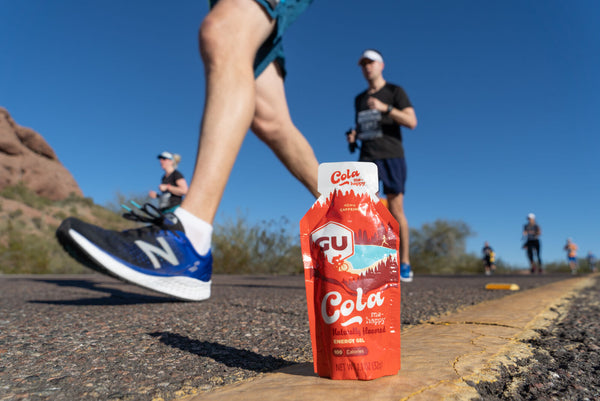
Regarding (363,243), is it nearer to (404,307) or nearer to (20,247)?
(404,307)

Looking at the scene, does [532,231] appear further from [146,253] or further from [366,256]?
[366,256]

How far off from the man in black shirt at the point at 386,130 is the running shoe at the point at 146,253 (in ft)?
7.06

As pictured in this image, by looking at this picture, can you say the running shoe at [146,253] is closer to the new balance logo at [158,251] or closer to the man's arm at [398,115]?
the new balance logo at [158,251]

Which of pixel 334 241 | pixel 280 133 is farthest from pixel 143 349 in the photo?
pixel 280 133

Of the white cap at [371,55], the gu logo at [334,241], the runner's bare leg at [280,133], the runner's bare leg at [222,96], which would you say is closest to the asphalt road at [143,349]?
the gu logo at [334,241]

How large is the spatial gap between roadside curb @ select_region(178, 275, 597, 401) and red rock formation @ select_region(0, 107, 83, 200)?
3185cm

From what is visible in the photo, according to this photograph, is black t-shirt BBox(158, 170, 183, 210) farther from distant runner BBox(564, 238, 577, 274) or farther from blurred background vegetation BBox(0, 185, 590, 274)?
distant runner BBox(564, 238, 577, 274)

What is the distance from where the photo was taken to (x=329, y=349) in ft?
2.42

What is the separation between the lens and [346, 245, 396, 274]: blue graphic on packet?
77cm

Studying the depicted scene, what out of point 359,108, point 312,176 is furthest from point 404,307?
point 359,108

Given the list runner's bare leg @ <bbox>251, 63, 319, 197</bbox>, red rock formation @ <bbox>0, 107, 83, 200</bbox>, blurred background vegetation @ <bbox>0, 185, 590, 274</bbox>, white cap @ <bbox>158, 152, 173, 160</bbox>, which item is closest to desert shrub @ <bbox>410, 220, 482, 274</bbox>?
blurred background vegetation @ <bbox>0, 185, 590, 274</bbox>

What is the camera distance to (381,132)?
12.1 ft

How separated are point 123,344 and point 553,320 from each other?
4.12ft

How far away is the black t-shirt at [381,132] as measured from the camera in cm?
368
